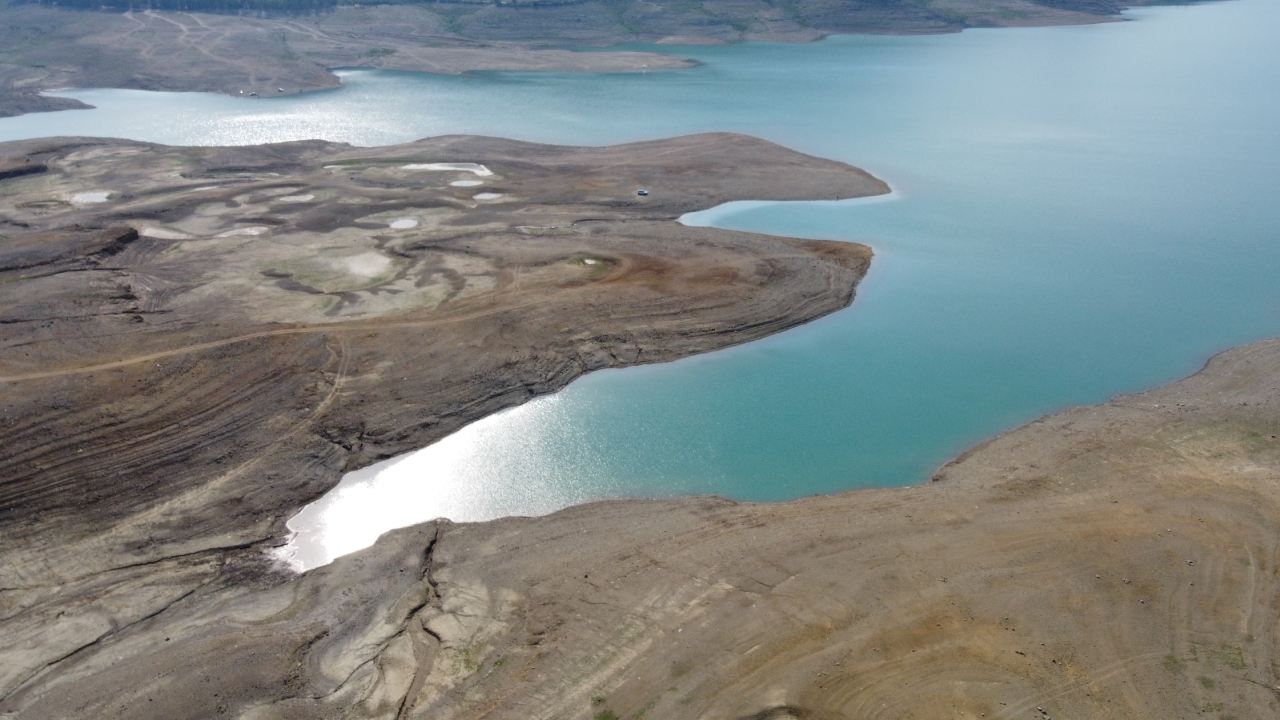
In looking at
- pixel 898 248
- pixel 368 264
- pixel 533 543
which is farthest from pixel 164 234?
pixel 898 248

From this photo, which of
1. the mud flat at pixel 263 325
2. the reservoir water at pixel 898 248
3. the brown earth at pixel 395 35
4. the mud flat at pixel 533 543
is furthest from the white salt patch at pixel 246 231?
the brown earth at pixel 395 35

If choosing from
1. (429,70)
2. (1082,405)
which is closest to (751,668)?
(1082,405)

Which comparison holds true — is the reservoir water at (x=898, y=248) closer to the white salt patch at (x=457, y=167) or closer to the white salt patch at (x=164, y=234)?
the white salt patch at (x=457, y=167)

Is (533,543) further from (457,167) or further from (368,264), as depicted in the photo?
(457,167)

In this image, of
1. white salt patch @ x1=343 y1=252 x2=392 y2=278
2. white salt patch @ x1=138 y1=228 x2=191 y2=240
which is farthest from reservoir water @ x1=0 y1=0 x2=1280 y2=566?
white salt patch @ x1=138 y1=228 x2=191 y2=240

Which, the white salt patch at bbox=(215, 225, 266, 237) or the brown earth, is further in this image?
the brown earth

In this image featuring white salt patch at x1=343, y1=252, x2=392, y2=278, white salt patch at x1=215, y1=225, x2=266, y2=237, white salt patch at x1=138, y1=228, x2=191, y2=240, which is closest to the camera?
white salt patch at x1=343, y1=252, x2=392, y2=278

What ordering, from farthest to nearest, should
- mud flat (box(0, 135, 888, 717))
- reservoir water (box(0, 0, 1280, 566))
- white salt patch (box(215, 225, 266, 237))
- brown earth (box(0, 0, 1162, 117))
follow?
brown earth (box(0, 0, 1162, 117)) → white salt patch (box(215, 225, 266, 237)) → reservoir water (box(0, 0, 1280, 566)) → mud flat (box(0, 135, 888, 717))

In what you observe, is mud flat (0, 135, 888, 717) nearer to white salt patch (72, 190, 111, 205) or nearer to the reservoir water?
white salt patch (72, 190, 111, 205)
